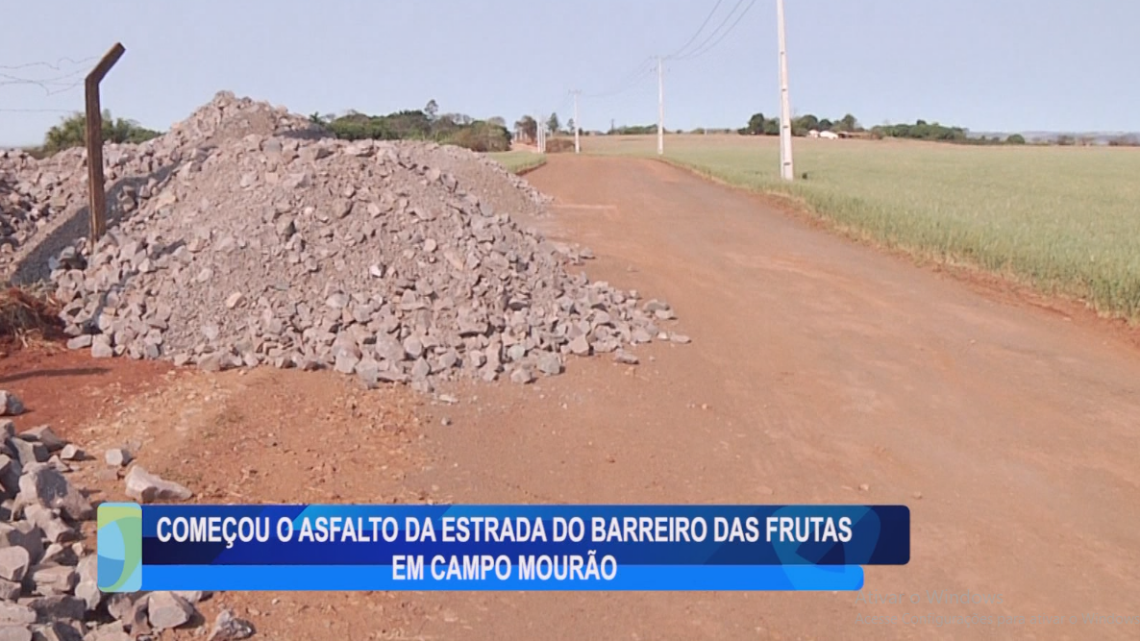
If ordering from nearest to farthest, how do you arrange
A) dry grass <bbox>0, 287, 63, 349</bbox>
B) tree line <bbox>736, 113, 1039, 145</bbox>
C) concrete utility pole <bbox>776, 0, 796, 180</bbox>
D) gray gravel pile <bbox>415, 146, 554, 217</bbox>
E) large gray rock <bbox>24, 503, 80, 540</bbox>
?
large gray rock <bbox>24, 503, 80, 540</bbox>
dry grass <bbox>0, 287, 63, 349</bbox>
gray gravel pile <bbox>415, 146, 554, 217</bbox>
concrete utility pole <bbox>776, 0, 796, 180</bbox>
tree line <bbox>736, 113, 1039, 145</bbox>

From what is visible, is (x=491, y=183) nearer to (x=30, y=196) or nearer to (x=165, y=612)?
(x=30, y=196)

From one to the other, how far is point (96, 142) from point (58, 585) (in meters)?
6.38

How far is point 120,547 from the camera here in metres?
4.40

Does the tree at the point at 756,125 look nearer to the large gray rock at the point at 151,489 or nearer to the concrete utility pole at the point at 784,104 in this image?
the concrete utility pole at the point at 784,104

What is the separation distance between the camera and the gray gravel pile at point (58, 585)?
144 inches

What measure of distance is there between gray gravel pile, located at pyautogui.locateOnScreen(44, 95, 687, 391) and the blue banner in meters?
2.19

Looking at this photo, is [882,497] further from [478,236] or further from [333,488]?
[478,236]

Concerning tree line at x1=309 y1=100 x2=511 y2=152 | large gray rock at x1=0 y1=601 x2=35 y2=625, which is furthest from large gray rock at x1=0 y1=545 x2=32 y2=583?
tree line at x1=309 y1=100 x2=511 y2=152

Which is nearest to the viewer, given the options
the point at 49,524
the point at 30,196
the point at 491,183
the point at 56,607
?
the point at 56,607

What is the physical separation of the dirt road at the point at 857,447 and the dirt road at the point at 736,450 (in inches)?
0.7

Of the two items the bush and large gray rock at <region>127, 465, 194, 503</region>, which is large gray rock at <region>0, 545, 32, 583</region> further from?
the bush

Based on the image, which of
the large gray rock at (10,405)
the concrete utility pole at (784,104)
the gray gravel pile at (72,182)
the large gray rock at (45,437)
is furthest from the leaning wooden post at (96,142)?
the concrete utility pole at (784,104)

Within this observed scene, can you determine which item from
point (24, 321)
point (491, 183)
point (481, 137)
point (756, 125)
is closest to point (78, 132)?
point (491, 183)

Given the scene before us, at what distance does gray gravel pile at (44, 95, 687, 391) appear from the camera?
7578 mm
